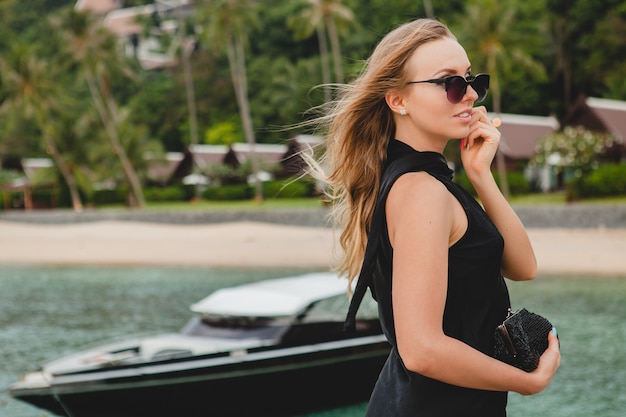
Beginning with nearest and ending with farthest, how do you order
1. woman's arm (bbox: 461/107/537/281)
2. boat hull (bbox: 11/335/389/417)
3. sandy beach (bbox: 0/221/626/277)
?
woman's arm (bbox: 461/107/537/281)
boat hull (bbox: 11/335/389/417)
sandy beach (bbox: 0/221/626/277)

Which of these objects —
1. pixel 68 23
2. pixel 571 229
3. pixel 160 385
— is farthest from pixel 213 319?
pixel 68 23

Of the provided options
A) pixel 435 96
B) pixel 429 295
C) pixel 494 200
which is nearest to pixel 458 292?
pixel 429 295

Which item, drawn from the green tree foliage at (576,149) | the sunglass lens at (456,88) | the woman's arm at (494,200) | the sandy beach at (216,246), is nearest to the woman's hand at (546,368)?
the woman's arm at (494,200)

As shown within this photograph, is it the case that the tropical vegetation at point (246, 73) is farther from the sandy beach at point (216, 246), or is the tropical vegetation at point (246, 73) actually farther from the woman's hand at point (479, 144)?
the woman's hand at point (479, 144)

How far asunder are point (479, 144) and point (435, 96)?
0.29m

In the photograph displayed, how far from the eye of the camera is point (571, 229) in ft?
88.8

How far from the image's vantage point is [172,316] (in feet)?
58.1

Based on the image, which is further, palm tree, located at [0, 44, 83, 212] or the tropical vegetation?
palm tree, located at [0, 44, 83, 212]

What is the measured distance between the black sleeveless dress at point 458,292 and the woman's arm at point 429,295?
0.07m

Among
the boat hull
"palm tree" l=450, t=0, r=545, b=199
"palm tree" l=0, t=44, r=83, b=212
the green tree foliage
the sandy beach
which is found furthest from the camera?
"palm tree" l=0, t=44, r=83, b=212

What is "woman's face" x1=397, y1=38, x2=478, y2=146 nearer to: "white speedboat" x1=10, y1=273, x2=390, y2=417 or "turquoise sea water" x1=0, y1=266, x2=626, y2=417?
"white speedboat" x1=10, y1=273, x2=390, y2=417

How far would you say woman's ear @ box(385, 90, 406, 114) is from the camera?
1953 mm

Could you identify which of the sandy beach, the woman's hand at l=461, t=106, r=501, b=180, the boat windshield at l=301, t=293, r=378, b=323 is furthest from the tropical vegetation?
the woman's hand at l=461, t=106, r=501, b=180

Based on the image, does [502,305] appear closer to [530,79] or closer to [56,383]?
[56,383]
